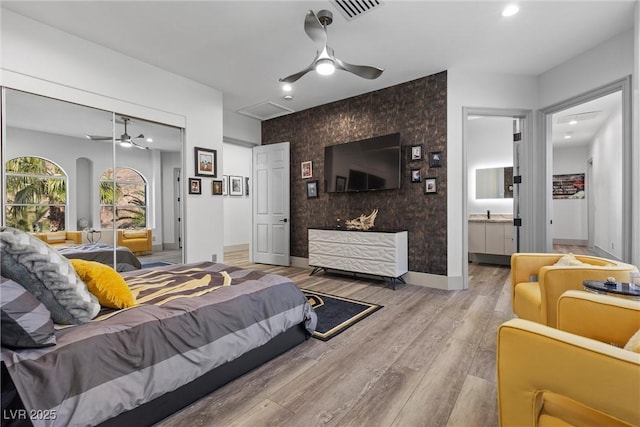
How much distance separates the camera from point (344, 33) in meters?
2.96

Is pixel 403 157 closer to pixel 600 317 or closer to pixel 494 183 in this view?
pixel 494 183

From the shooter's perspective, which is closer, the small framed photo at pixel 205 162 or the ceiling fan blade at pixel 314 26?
the ceiling fan blade at pixel 314 26

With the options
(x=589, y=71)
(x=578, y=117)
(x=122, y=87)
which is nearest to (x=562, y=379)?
(x=589, y=71)

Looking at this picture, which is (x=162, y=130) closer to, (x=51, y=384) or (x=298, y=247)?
(x=298, y=247)

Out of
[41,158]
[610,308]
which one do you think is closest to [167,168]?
[41,158]

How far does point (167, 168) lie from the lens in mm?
3828

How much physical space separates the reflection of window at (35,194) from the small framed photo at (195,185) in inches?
51.8

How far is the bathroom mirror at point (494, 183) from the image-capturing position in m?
5.74

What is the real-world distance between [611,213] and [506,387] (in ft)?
20.8

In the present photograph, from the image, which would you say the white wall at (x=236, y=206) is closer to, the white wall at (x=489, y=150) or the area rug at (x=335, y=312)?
the area rug at (x=335, y=312)

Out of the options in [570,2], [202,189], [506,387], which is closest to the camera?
[506,387]

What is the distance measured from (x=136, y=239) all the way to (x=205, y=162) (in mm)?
1363

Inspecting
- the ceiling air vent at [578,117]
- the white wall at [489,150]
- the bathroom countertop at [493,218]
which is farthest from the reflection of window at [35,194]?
the ceiling air vent at [578,117]

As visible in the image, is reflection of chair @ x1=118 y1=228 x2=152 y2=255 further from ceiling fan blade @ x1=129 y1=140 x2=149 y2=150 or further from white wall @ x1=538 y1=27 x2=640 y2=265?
white wall @ x1=538 y1=27 x2=640 y2=265
